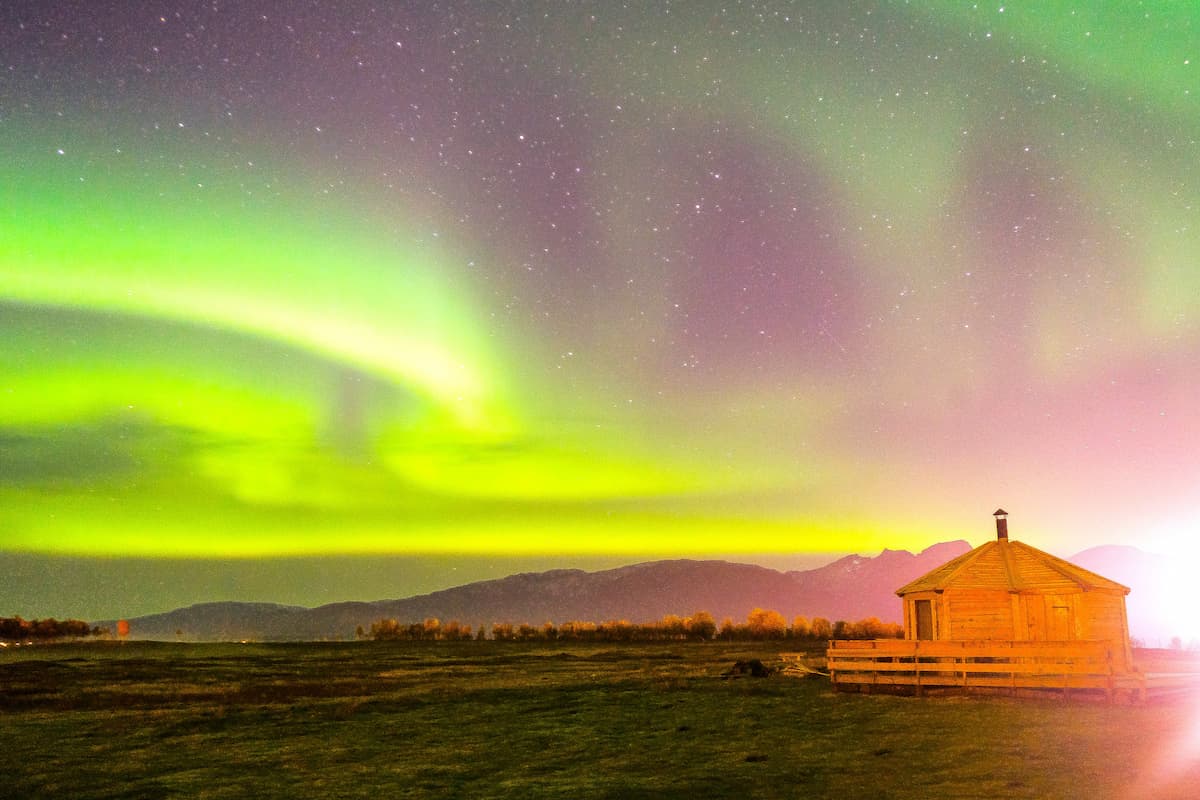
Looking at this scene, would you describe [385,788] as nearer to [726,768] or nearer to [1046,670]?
[726,768]

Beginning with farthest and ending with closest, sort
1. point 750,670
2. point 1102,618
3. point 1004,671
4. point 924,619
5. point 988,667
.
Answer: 1. point 924,619
2. point 750,670
3. point 1102,618
4. point 988,667
5. point 1004,671

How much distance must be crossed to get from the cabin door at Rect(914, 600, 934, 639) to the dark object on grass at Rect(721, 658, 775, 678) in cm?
777

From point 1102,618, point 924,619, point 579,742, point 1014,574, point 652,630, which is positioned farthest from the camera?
point 652,630

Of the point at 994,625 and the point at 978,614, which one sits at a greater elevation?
the point at 978,614

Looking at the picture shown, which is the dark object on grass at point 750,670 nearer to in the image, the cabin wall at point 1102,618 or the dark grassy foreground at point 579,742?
the dark grassy foreground at point 579,742

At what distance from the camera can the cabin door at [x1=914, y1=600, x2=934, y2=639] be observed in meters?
44.0

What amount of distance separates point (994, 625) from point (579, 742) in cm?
2535

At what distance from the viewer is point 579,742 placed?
83.7ft

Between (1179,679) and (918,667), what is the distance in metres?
9.71

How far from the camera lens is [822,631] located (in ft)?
293

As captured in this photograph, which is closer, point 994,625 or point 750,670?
point 994,625

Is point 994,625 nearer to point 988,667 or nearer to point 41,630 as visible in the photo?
point 988,667

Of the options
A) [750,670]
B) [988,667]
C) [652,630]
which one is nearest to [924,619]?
[750,670]

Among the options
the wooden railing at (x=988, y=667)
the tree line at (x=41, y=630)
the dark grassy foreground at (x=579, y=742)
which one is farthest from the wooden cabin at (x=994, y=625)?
the tree line at (x=41, y=630)
